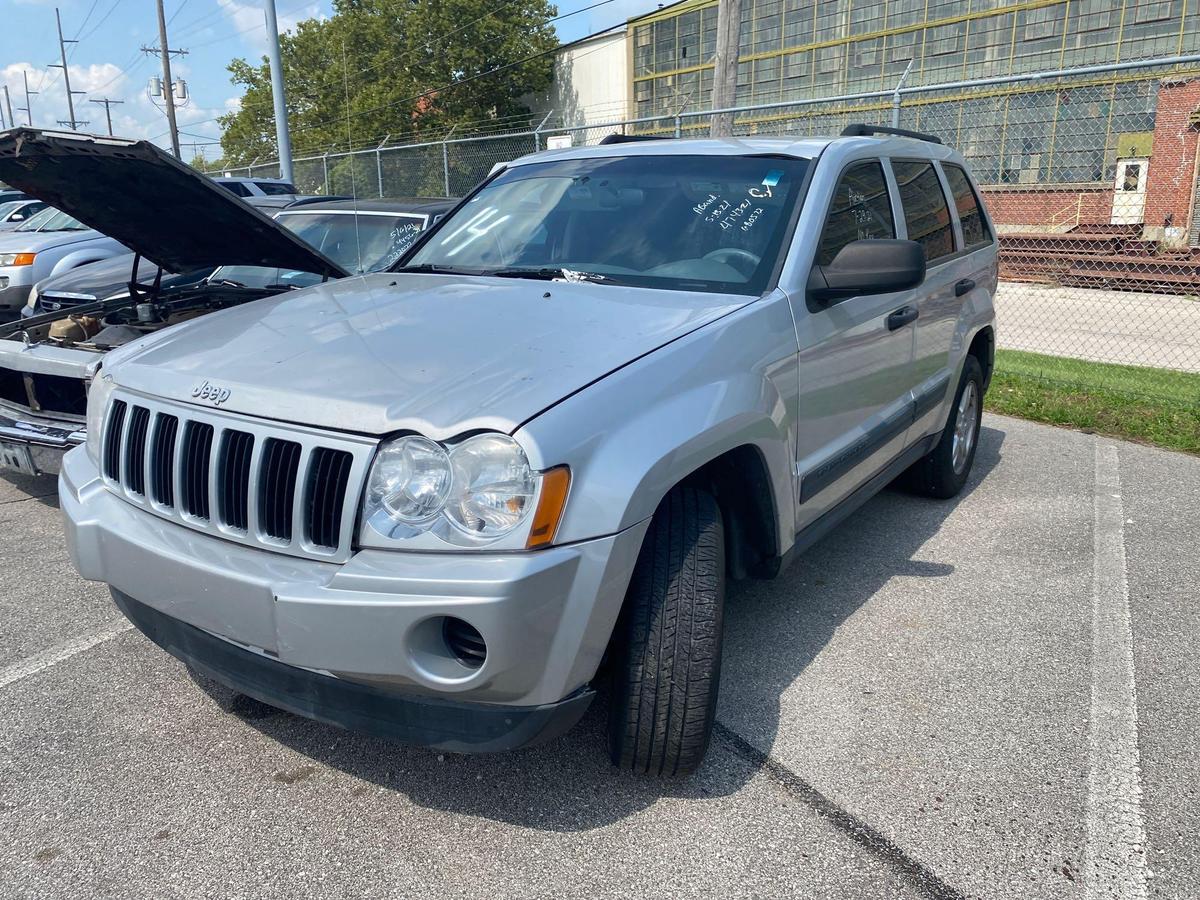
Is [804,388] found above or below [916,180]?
below

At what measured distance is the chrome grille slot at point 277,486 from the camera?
2.33m

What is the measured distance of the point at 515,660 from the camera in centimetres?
216

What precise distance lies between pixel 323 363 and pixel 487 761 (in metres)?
1.25

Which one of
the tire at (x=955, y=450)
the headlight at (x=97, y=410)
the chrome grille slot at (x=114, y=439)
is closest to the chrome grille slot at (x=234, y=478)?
the chrome grille slot at (x=114, y=439)

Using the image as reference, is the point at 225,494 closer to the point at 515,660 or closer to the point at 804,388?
the point at 515,660

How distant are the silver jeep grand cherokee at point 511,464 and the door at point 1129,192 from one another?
19.4 m

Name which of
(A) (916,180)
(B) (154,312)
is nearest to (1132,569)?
(A) (916,180)

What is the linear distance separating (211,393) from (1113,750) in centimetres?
282

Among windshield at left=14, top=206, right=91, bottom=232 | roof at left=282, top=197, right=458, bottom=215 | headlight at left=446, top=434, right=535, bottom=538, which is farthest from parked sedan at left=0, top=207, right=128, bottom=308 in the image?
headlight at left=446, top=434, right=535, bottom=538

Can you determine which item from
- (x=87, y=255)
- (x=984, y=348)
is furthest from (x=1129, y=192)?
(x=87, y=255)

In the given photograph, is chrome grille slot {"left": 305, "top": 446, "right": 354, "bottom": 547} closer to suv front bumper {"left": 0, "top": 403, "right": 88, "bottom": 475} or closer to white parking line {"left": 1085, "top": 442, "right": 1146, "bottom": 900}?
white parking line {"left": 1085, "top": 442, "right": 1146, "bottom": 900}

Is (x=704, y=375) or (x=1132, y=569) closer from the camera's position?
(x=704, y=375)

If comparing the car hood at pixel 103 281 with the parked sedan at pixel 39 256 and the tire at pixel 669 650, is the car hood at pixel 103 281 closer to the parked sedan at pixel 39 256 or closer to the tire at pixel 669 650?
the parked sedan at pixel 39 256

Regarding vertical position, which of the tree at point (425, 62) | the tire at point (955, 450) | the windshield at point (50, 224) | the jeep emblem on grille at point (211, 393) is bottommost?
the tire at point (955, 450)
